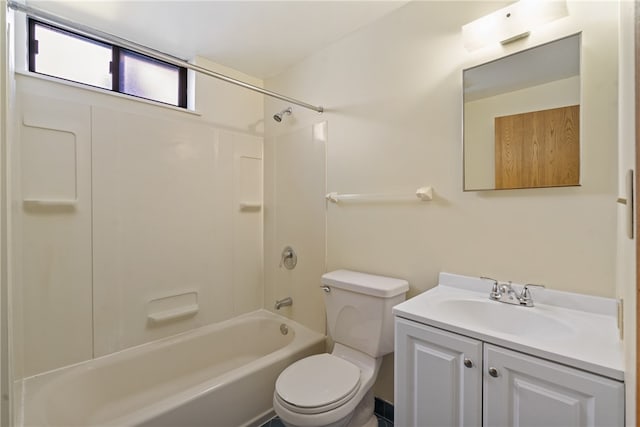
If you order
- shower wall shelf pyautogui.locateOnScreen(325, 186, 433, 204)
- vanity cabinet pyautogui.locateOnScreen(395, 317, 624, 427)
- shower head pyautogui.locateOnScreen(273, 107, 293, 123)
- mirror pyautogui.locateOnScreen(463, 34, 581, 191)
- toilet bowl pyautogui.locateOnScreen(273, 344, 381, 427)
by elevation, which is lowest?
toilet bowl pyautogui.locateOnScreen(273, 344, 381, 427)

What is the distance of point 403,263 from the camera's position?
1663mm

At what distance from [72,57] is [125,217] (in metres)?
1.05

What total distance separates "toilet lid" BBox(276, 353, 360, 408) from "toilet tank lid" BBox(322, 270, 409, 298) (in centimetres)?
39

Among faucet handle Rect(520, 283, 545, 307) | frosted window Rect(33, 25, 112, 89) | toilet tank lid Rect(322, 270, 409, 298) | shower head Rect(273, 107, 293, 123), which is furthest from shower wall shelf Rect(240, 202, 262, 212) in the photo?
faucet handle Rect(520, 283, 545, 307)

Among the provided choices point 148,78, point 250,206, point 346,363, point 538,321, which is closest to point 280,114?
point 250,206

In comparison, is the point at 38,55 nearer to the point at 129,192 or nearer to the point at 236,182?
the point at 129,192

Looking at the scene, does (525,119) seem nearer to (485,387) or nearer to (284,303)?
(485,387)

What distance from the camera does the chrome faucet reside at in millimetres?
1194

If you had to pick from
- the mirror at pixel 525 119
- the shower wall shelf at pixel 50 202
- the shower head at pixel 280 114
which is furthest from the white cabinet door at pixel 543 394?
the shower wall shelf at pixel 50 202

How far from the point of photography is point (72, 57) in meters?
1.83

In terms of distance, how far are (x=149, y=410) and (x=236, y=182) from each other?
1.59 meters

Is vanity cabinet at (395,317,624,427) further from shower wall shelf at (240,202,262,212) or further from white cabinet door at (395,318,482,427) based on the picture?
shower wall shelf at (240,202,262,212)

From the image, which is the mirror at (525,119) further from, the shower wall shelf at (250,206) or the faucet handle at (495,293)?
the shower wall shelf at (250,206)

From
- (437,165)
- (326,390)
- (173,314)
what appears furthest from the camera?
(173,314)
